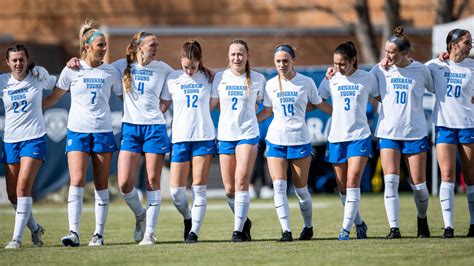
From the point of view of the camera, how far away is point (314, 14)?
29250mm

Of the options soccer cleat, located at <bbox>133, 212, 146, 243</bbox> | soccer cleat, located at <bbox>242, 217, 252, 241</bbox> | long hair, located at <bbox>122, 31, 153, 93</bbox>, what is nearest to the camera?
long hair, located at <bbox>122, 31, 153, 93</bbox>

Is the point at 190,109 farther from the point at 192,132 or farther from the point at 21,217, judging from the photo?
the point at 21,217

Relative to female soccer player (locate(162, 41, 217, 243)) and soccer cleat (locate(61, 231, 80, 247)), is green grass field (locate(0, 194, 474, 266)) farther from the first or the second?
female soccer player (locate(162, 41, 217, 243))

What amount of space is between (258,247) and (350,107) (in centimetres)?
183

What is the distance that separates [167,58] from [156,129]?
14.8 meters

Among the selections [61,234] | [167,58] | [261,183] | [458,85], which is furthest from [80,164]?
[167,58]

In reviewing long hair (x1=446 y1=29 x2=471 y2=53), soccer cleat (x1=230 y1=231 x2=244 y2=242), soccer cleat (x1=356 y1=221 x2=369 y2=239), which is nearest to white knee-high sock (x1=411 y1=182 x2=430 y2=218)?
soccer cleat (x1=356 y1=221 x2=369 y2=239)

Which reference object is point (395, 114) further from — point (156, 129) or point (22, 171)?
point (22, 171)

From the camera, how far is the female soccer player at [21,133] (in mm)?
11297

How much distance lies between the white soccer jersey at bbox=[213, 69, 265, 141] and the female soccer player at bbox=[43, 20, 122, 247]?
3.73 feet

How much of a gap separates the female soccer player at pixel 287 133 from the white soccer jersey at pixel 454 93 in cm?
136

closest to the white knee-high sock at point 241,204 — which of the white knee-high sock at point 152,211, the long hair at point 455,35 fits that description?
the white knee-high sock at point 152,211

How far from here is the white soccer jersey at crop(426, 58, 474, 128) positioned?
1173cm

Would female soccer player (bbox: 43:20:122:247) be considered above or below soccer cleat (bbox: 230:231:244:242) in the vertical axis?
above
